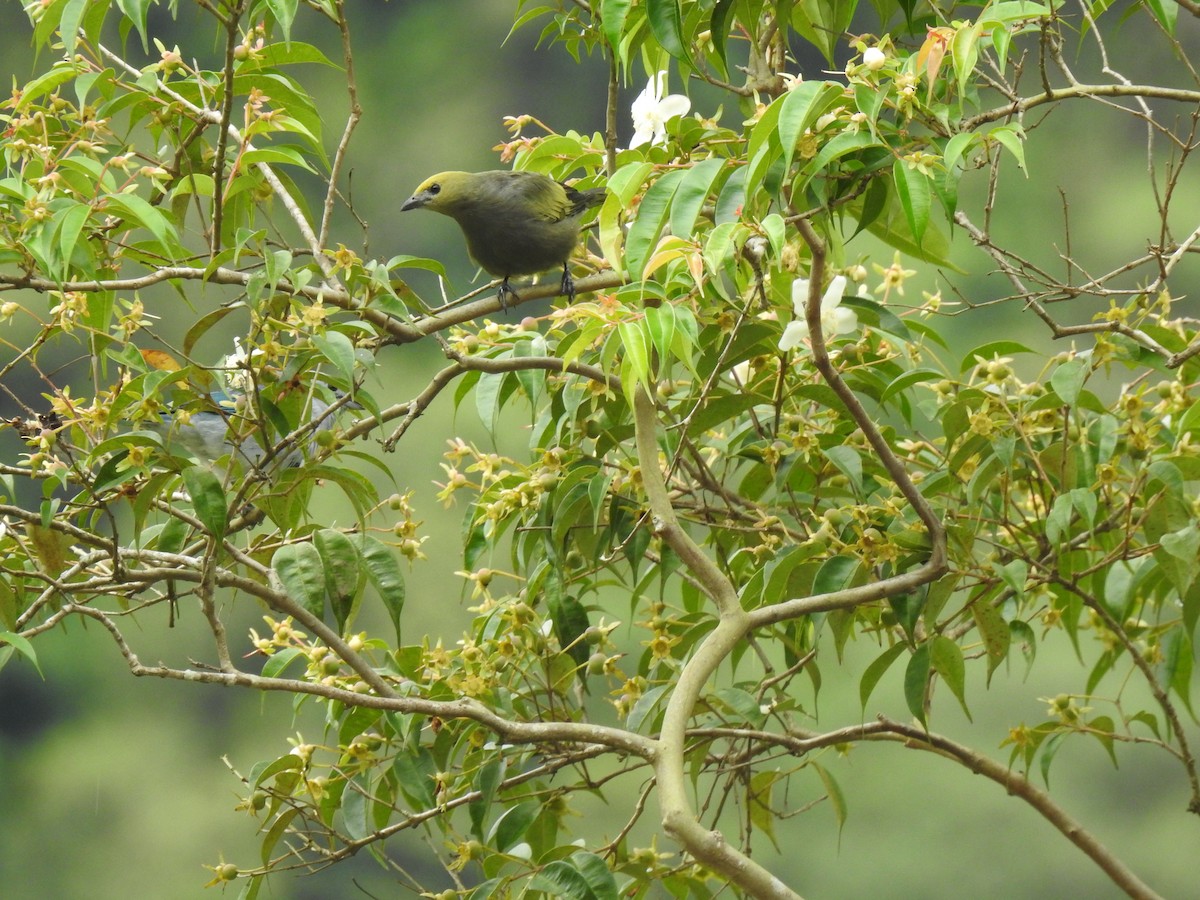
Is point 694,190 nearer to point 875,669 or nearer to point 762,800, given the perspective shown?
point 875,669

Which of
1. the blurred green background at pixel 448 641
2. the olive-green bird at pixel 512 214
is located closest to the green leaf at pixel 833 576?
the olive-green bird at pixel 512 214

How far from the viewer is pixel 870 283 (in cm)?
331

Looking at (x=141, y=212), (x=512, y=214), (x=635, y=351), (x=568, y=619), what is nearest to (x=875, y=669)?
(x=568, y=619)

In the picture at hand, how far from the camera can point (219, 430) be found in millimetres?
1807

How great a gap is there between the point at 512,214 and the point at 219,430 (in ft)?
1.82

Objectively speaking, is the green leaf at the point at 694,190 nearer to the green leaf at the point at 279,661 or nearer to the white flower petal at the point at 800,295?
the white flower petal at the point at 800,295

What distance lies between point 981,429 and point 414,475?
2.38 metres

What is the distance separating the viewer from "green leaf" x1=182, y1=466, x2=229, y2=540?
1.06 meters

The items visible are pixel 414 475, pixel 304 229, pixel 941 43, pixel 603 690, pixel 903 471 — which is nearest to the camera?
pixel 941 43

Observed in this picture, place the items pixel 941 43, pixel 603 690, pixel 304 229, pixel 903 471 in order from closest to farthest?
pixel 941 43 → pixel 903 471 → pixel 304 229 → pixel 603 690

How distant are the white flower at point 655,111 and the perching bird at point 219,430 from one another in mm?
471

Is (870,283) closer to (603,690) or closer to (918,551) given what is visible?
(603,690)

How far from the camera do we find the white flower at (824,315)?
1115 millimetres

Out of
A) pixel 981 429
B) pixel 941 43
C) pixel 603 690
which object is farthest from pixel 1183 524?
pixel 603 690
